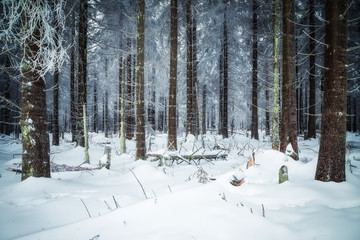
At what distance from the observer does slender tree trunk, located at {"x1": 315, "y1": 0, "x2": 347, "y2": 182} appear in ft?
11.6

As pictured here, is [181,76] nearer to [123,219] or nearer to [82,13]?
[82,13]

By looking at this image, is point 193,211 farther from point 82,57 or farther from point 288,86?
point 82,57

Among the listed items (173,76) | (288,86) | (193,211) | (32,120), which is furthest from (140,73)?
(193,211)

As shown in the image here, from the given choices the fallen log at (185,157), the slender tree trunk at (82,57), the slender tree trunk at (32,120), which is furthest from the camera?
the slender tree trunk at (82,57)

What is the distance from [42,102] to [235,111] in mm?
19159

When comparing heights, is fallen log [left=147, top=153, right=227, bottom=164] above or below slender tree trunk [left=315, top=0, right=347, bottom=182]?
below

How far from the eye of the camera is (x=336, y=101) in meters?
3.54

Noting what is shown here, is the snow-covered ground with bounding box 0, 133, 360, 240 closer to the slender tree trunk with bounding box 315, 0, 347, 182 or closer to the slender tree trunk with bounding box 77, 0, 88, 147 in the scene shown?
the slender tree trunk with bounding box 315, 0, 347, 182

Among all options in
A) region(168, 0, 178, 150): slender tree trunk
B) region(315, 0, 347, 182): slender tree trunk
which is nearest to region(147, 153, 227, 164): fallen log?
region(168, 0, 178, 150): slender tree trunk

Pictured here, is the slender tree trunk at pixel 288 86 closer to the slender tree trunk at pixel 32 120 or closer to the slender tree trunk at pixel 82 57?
the slender tree trunk at pixel 32 120

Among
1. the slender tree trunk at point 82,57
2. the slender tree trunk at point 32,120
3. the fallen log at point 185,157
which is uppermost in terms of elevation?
the slender tree trunk at point 82,57

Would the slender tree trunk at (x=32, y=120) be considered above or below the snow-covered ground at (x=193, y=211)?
above

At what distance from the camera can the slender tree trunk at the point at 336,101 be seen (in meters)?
3.54

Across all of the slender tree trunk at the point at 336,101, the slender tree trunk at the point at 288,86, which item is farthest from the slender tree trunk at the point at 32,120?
the slender tree trunk at the point at 288,86
